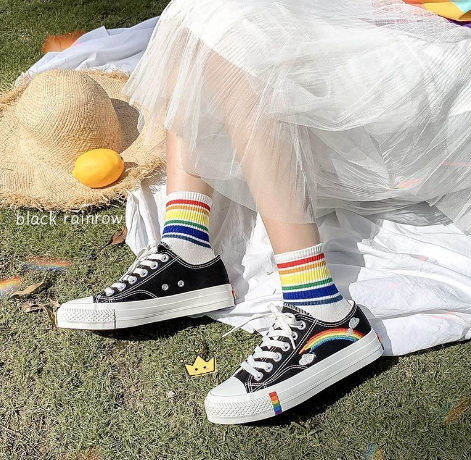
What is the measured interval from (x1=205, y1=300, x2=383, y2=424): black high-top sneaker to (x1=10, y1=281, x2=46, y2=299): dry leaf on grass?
22.9 inches

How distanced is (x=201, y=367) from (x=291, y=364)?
23cm

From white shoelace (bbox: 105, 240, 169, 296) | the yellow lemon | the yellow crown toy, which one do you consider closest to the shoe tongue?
the yellow crown toy

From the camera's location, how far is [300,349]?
137 centimetres

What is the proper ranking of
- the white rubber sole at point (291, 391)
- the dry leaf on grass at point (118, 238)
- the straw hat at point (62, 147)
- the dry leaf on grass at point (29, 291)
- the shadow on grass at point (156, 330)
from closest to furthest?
1. the white rubber sole at point (291, 391)
2. the shadow on grass at point (156, 330)
3. the dry leaf on grass at point (29, 291)
4. the dry leaf on grass at point (118, 238)
5. the straw hat at point (62, 147)

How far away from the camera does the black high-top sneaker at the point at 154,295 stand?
57.1 inches

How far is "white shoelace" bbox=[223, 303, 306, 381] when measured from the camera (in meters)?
1.36

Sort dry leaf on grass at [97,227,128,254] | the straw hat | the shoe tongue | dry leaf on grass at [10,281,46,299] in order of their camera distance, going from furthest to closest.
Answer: the straw hat → dry leaf on grass at [97,227,128,254] → dry leaf on grass at [10,281,46,299] → the shoe tongue

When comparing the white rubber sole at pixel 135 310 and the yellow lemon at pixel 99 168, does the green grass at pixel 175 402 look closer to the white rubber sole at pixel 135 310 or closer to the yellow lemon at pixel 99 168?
the white rubber sole at pixel 135 310

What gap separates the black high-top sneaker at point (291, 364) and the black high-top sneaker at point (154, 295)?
191 mm

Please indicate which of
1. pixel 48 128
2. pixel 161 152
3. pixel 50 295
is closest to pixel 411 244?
pixel 161 152

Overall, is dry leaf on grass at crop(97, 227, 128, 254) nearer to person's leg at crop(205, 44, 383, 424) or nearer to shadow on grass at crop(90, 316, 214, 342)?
shadow on grass at crop(90, 316, 214, 342)

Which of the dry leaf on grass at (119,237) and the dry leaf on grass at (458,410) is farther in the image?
the dry leaf on grass at (119,237)

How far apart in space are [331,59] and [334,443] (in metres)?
0.81

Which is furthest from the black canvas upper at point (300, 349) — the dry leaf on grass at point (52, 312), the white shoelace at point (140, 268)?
the dry leaf on grass at point (52, 312)
